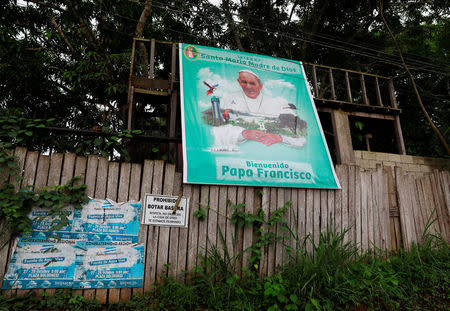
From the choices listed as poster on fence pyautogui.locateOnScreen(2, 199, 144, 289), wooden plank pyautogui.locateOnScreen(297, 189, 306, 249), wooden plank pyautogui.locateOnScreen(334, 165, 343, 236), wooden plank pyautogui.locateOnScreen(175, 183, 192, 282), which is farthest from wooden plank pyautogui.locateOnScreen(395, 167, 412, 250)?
poster on fence pyautogui.locateOnScreen(2, 199, 144, 289)

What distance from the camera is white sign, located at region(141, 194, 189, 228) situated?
3.60 metres

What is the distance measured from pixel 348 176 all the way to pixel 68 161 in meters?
4.33

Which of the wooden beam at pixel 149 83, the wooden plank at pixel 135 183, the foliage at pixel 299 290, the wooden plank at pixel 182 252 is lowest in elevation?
the foliage at pixel 299 290

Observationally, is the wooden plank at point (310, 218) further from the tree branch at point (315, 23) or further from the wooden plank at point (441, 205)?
the tree branch at point (315, 23)

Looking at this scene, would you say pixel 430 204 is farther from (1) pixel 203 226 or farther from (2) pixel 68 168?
(2) pixel 68 168

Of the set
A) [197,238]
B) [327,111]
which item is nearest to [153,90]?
[197,238]

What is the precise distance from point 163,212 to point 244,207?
118 cm

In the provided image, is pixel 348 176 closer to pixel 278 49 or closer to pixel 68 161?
pixel 68 161

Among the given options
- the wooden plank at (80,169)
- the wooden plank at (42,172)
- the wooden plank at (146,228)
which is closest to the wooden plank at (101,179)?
the wooden plank at (80,169)

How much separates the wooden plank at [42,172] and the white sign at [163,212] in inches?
49.9

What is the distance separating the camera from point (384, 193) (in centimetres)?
467

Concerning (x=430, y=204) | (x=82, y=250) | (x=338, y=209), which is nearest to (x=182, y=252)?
(x=82, y=250)

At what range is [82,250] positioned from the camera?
10.8 feet

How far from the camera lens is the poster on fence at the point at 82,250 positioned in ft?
10.4
